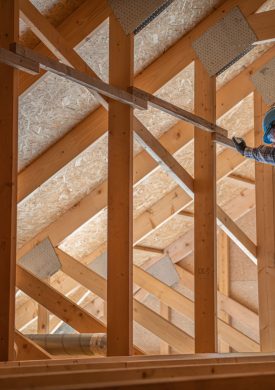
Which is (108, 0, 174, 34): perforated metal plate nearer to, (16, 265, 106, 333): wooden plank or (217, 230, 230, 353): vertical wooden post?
(16, 265, 106, 333): wooden plank

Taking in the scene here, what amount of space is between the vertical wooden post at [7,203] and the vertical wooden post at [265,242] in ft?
10.8

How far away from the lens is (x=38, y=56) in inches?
150

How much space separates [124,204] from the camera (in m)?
4.33

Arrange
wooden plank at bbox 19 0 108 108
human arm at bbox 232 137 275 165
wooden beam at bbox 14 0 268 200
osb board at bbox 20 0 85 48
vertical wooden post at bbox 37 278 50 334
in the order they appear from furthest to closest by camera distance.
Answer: vertical wooden post at bbox 37 278 50 334
wooden beam at bbox 14 0 268 200
human arm at bbox 232 137 275 165
osb board at bbox 20 0 85 48
wooden plank at bbox 19 0 108 108

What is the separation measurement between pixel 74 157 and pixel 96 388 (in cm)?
416

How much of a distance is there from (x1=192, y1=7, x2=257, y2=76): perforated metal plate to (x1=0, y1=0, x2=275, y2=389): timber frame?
75mm

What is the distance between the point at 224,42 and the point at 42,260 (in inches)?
94.3

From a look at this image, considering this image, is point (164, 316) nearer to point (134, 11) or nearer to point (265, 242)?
point (265, 242)

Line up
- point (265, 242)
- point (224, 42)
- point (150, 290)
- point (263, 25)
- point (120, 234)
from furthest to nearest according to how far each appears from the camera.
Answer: point (150, 290), point (265, 242), point (224, 42), point (263, 25), point (120, 234)

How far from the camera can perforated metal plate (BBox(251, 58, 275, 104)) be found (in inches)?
248

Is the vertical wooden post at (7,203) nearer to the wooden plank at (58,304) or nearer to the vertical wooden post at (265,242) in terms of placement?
the wooden plank at (58,304)

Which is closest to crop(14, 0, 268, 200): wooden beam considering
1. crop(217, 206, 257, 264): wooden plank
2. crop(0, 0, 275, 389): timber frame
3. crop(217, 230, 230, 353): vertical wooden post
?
crop(0, 0, 275, 389): timber frame

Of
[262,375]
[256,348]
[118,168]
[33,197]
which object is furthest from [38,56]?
[256,348]

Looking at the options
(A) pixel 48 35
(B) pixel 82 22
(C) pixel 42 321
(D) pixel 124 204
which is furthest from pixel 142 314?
(A) pixel 48 35
